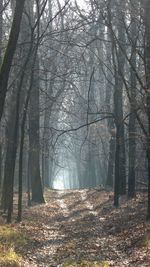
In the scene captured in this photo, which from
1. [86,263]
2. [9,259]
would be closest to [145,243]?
[86,263]

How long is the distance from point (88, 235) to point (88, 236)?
227 millimetres

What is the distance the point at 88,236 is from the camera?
15773 mm

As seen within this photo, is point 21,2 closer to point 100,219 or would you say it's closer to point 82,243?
point 82,243

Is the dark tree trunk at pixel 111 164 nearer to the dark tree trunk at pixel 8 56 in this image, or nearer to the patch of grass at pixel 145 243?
the dark tree trunk at pixel 8 56

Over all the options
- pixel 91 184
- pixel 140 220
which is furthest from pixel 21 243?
pixel 91 184

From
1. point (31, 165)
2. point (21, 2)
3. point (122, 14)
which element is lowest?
point (31, 165)

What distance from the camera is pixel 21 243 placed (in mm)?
13836

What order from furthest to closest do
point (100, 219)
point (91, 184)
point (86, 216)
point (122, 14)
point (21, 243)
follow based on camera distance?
point (91, 184) < point (86, 216) < point (100, 219) < point (122, 14) < point (21, 243)

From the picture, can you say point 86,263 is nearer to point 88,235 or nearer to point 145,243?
point 145,243

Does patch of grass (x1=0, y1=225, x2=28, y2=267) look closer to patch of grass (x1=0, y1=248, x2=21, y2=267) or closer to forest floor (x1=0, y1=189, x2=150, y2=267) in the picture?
patch of grass (x1=0, y1=248, x2=21, y2=267)

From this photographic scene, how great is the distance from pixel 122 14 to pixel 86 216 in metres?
8.55

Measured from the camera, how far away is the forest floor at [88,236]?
468 inches

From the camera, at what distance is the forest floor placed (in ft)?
39.0

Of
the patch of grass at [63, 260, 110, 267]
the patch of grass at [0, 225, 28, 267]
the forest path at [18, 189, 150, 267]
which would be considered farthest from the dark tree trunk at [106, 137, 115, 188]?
the patch of grass at [63, 260, 110, 267]
